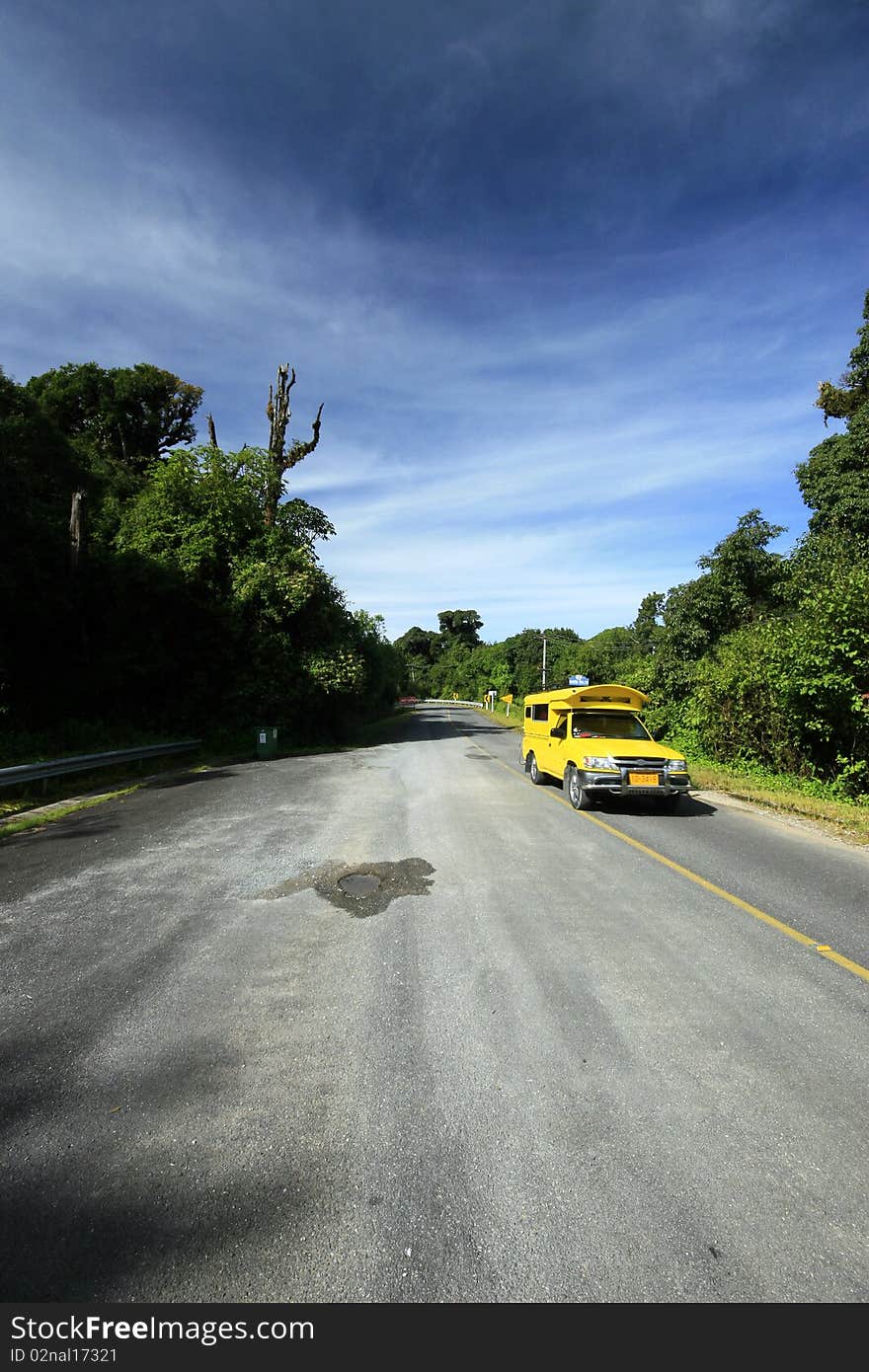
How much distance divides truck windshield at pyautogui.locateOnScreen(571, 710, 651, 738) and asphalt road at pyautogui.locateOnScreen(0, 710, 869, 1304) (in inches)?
186

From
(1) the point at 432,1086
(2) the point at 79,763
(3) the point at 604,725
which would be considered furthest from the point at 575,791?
(2) the point at 79,763

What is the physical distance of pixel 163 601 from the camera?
1856cm

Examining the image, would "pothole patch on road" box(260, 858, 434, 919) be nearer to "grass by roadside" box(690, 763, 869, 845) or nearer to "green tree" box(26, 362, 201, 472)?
"grass by roadside" box(690, 763, 869, 845)

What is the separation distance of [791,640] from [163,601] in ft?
56.1

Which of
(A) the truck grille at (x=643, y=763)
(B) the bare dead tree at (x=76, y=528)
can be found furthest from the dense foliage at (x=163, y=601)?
(A) the truck grille at (x=643, y=763)

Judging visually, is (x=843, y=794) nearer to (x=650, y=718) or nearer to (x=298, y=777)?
(x=650, y=718)

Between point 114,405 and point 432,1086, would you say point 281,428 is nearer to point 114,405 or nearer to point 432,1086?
point 114,405

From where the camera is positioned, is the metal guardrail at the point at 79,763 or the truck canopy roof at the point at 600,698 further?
→ the truck canopy roof at the point at 600,698

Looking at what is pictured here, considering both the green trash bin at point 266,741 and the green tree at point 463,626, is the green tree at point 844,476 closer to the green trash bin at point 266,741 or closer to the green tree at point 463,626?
the green trash bin at point 266,741

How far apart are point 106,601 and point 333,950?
55.7ft

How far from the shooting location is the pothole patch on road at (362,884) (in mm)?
5309

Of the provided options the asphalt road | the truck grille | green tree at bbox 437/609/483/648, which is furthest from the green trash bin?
green tree at bbox 437/609/483/648

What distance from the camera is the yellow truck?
30.0 feet

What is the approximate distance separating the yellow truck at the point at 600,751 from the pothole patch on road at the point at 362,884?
4018mm
